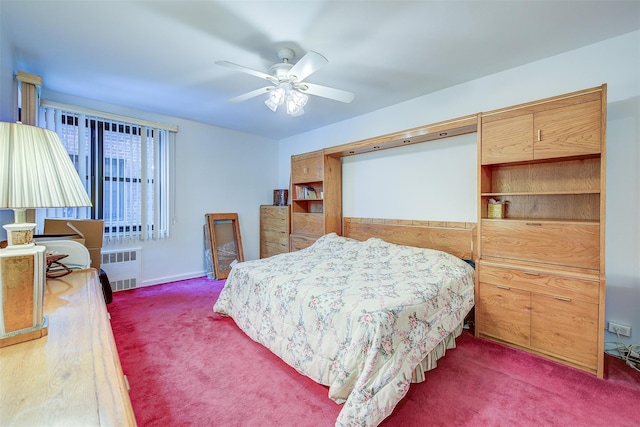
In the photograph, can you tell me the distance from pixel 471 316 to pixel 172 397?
261 centimetres

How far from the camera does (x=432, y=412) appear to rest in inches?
64.1

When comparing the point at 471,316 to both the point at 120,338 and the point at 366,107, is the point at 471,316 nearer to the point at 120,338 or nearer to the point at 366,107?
the point at 366,107

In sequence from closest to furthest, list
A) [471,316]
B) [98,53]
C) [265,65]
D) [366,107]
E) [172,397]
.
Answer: [172,397] → [98,53] → [265,65] → [471,316] → [366,107]

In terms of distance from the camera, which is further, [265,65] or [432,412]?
[265,65]

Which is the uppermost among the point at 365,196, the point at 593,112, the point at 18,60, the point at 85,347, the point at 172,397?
the point at 18,60

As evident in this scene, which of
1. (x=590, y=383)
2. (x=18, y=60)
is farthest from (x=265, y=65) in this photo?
(x=590, y=383)

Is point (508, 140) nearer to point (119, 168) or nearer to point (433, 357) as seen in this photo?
point (433, 357)

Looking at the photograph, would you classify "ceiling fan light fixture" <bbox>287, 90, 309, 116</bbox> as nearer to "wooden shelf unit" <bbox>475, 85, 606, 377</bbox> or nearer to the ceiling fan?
the ceiling fan

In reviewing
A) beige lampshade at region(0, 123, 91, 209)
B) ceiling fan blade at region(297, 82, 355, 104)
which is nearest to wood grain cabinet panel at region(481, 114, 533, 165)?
ceiling fan blade at region(297, 82, 355, 104)

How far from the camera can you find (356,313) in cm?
167

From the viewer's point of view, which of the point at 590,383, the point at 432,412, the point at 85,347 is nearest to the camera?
the point at 85,347

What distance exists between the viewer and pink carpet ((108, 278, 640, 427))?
1587 mm

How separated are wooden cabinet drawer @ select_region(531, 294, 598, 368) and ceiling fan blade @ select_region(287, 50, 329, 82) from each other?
2.44 meters

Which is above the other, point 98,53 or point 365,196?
point 98,53
